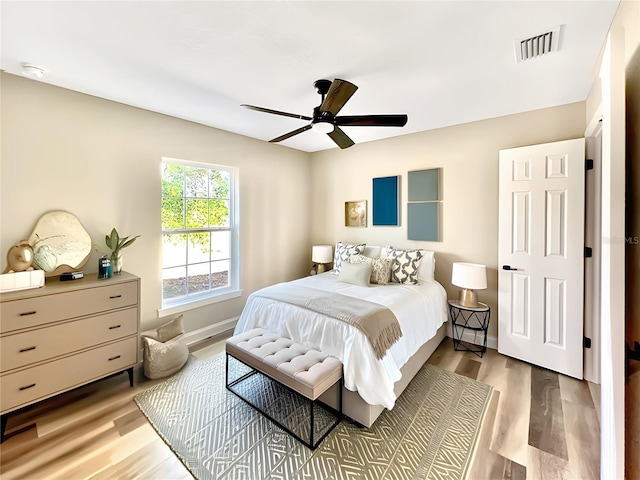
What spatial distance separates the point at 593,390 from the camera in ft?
7.57

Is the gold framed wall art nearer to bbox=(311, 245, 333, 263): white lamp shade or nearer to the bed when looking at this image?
bbox=(311, 245, 333, 263): white lamp shade

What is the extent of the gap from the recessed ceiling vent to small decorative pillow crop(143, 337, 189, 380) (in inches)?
141

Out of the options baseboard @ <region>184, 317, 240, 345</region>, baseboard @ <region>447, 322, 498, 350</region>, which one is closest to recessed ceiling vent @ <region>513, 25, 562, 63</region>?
baseboard @ <region>447, 322, 498, 350</region>

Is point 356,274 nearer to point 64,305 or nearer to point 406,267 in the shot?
point 406,267

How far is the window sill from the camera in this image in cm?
297

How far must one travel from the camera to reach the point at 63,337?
6.61ft

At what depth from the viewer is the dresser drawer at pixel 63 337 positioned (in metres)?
1.81

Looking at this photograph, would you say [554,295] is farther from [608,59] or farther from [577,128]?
[608,59]

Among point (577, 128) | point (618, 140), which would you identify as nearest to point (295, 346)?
point (618, 140)

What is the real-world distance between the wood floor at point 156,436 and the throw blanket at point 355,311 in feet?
2.81

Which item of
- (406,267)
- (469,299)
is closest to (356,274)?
(406,267)

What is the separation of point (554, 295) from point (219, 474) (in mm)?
3088

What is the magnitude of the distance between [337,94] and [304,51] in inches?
14.3

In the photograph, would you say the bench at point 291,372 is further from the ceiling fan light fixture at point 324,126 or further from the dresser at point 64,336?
the ceiling fan light fixture at point 324,126
